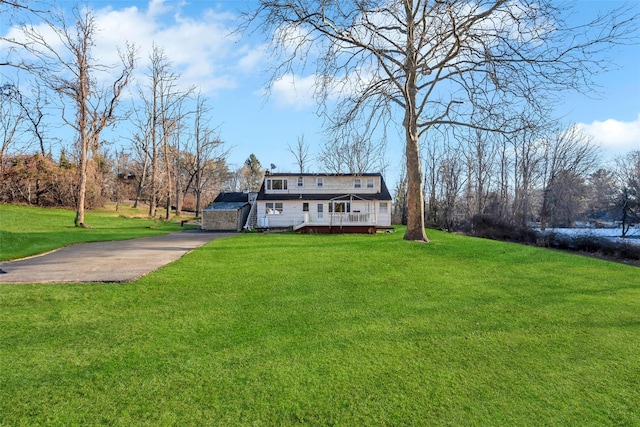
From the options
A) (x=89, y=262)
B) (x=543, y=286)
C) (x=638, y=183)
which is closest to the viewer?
(x=543, y=286)

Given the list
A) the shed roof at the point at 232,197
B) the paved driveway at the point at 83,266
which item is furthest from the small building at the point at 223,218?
the paved driveway at the point at 83,266

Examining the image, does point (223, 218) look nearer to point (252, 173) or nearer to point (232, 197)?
point (232, 197)

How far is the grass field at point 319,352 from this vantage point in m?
2.60

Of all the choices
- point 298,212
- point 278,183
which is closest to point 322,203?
point 298,212

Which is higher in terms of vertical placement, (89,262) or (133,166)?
(133,166)

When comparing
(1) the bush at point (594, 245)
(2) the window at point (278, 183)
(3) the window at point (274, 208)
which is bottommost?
(1) the bush at point (594, 245)

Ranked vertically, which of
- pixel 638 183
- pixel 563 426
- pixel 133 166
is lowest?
pixel 563 426

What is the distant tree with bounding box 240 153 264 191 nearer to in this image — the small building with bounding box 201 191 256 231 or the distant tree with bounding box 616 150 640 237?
the small building with bounding box 201 191 256 231

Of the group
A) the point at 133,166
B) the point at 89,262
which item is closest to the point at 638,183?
the point at 89,262

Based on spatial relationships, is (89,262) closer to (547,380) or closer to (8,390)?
(8,390)

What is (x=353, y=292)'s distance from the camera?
6.02 meters

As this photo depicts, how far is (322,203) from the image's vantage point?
26891 millimetres

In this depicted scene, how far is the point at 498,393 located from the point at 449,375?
1.37ft

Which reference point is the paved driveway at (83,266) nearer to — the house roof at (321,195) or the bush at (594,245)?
the house roof at (321,195)
